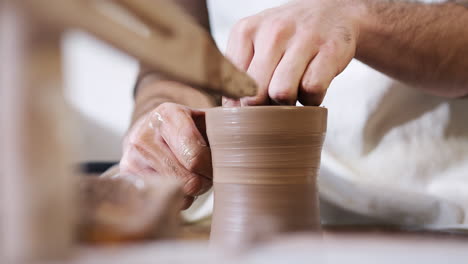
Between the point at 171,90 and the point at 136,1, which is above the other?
the point at 136,1

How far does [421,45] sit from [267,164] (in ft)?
1.81

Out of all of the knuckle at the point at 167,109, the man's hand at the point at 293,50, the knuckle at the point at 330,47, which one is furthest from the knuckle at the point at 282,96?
the knuckle at the point at 167,109

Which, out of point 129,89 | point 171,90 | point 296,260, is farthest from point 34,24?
point 129,89

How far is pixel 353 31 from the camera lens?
80 cm

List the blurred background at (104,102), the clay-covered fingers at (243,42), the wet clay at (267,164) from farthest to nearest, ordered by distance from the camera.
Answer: the blurred background at (104,102)
the clay-covered fingers at (243,42)
the wet clay at (267,164)

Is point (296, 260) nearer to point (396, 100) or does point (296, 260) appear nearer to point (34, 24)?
point (34, 24)

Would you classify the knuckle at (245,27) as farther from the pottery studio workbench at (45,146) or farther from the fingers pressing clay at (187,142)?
the pottery studio workbench at (45,146)

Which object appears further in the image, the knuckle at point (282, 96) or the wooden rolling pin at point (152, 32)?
the knuckle at point (282, 96)

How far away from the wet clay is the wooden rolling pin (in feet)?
0.66

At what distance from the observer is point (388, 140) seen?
1.19 m

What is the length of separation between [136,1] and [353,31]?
1.91ft

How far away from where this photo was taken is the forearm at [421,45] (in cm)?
96

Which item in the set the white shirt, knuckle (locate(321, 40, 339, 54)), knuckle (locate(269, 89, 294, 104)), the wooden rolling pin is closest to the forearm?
the white shirt

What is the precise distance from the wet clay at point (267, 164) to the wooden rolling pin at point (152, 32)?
0.66ft
